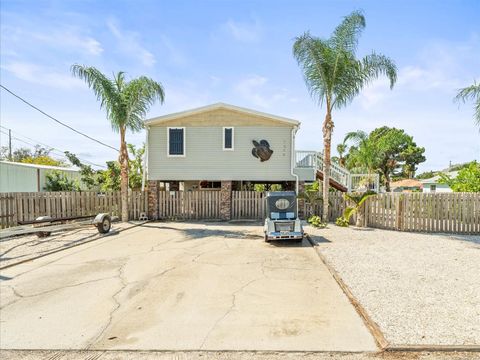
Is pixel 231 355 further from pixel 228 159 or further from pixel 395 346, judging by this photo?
pixel 228 159

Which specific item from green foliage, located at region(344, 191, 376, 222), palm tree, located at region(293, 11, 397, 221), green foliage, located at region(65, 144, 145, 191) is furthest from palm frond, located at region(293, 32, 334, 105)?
green foliage, located at region(65, 144, 145, 191)

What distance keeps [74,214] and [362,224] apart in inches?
542

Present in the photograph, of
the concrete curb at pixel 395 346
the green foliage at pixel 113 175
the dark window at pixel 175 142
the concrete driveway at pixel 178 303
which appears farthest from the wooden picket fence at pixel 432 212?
the green foliage at pixel 113 175

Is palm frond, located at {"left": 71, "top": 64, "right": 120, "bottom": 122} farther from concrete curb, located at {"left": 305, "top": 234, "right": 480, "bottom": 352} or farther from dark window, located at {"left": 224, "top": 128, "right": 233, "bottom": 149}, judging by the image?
concrete curb, located at {"left": 305, "top": 234, "right": 480, "bottom": 352}

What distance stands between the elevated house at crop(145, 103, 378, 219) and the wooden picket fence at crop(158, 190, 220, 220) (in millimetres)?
752

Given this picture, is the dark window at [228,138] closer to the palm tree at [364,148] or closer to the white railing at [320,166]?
the white railing at [320,166]

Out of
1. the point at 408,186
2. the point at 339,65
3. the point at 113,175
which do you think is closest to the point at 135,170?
the point at 113,175

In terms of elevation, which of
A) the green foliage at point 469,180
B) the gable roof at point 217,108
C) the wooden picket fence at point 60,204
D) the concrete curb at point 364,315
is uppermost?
the gable roof at point 217,108

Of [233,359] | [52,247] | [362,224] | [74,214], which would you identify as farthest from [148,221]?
[233,359]

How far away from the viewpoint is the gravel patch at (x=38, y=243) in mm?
7342

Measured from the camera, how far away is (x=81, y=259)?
7082 millimetres

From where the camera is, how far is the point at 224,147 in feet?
49.3

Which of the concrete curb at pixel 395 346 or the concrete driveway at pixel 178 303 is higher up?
the concrete curb at pixel 395 346

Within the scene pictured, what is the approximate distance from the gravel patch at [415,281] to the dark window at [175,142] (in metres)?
8.87
